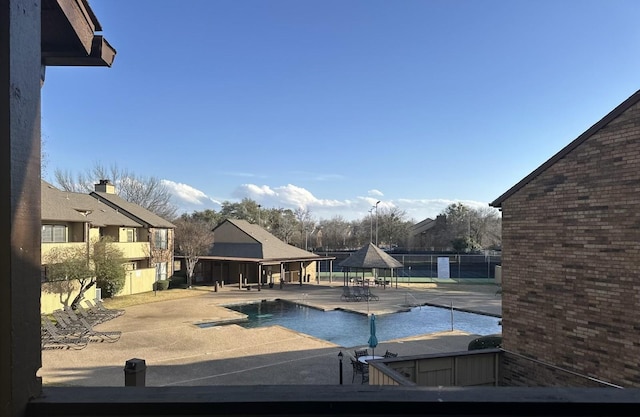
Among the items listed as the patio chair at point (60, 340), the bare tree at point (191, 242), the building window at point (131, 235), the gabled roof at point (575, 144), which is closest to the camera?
the gabled roof at point (575, 144)

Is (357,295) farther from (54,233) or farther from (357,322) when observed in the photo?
(54,233)

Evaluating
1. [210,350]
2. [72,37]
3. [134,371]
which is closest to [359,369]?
[210,350]

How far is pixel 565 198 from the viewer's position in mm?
8016

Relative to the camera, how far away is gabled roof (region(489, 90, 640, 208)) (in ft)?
23.3

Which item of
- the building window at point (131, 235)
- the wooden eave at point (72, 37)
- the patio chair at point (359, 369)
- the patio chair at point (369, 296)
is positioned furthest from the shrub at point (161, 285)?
the wooden eave at point (72, 37)

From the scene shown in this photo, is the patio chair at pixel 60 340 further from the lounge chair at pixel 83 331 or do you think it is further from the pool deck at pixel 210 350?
the pool deck at pixel 210 350

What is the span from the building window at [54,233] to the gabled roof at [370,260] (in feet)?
51.4

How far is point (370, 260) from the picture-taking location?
89.5ft

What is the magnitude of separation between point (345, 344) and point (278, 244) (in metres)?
20.0

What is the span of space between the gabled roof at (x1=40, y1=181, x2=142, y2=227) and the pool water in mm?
8761

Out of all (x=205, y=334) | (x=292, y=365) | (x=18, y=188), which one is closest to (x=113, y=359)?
(x=205, y=334)

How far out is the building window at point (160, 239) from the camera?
94.9 ft

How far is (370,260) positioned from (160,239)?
14229mm

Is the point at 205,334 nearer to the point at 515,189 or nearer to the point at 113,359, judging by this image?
the point at 113,359
